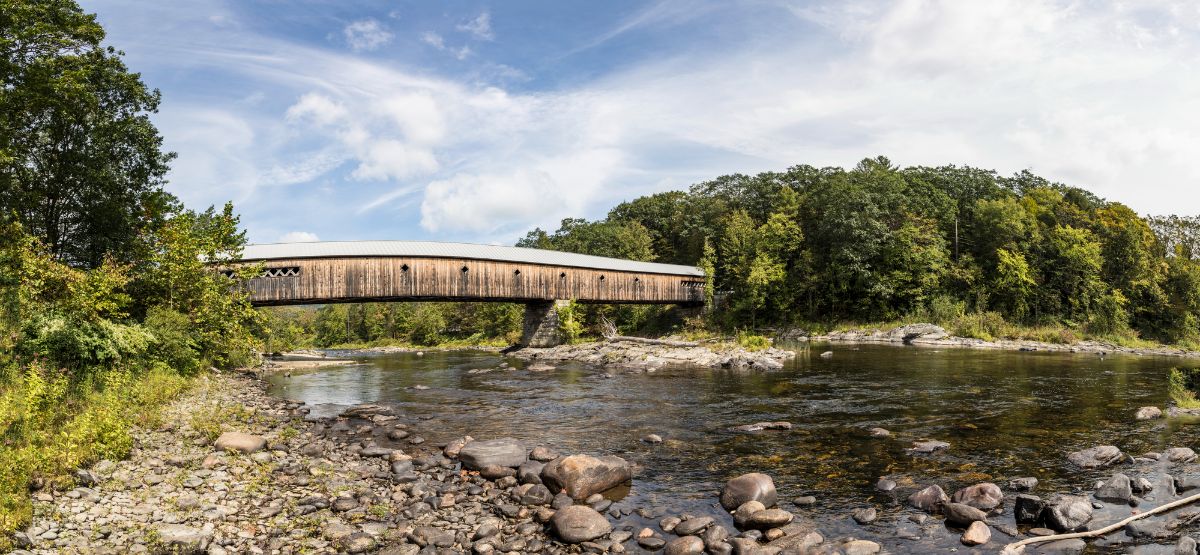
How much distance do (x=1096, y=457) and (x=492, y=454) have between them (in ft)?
32.8

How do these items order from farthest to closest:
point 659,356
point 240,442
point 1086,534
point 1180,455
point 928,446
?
point 659,356, point 928,446, point 240,442, point 1180,455, point 1086,534

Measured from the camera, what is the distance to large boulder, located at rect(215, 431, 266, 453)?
31.8ft

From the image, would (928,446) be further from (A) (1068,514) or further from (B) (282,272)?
(B) (282,272)

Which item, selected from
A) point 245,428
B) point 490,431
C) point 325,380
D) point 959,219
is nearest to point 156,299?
point 325,380

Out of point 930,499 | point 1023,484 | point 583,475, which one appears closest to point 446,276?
point 583,475

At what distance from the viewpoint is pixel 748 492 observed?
26.5ft

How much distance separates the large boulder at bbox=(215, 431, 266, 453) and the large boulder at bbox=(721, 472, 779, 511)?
7.82 meters

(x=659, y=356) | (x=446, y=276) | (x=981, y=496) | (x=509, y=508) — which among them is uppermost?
(x=446, y=276)

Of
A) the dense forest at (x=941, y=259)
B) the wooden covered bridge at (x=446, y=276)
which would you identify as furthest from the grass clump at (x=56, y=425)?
the dense forest at (x=941, y=259)

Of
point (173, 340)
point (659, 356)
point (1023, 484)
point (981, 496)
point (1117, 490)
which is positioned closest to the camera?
point (981, 496)

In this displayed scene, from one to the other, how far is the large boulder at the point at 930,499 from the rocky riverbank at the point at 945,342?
31.3 m

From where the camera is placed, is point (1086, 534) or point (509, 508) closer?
point (1086, 534)

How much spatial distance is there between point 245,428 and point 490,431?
189 inches

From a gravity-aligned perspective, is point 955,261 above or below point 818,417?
above
